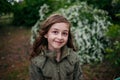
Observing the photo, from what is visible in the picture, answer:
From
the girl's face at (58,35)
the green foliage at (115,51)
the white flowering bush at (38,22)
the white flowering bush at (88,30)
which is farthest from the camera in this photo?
the white flowering bush at (38,22)

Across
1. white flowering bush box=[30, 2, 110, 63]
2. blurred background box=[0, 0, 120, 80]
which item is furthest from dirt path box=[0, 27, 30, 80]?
white flowering bush box=[30, 2, 110, 63]

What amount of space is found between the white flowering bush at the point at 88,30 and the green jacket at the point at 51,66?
3366mm

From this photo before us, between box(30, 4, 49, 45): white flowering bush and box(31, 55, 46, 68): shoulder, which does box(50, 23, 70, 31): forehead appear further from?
box(30, 4, 49, 45): white flowering bush

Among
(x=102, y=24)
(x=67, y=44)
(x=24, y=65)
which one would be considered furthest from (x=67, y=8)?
(x=67, y=44)

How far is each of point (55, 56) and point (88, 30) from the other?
3.70m

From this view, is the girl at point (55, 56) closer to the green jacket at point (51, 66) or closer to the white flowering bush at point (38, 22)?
the green jacket at point (51, 66)

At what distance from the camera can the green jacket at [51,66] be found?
11.4 feet

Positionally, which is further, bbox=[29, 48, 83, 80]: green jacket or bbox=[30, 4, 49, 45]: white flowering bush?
bbox=[30, 4, 49, 45]: white flowering bush

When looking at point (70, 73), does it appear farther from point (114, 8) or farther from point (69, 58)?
point (114, 8)

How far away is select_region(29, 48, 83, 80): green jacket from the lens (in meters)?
3.49

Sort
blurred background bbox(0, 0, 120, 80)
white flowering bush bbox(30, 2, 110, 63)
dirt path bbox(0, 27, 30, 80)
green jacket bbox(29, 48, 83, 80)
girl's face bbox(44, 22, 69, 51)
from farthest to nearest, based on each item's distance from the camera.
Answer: white flowering bush bbox(30, 2, 110, 63) → dirt path bbox(0, 27, 30, 80) → blurred background bbox(0, 0, 120, 80) → green jacket bbox(29, 48, 83, 80) → girl's face bbox(44, 22, 69, 51)

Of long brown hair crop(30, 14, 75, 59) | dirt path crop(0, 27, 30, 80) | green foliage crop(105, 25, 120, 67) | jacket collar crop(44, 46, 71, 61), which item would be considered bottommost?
dirt path crop(0, 27, 30, 80)

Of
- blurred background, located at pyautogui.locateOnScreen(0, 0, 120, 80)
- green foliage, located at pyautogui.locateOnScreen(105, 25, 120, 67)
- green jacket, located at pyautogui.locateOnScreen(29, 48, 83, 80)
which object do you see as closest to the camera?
green jacket, located at pyautogui.locateOnScreen(29, 48, 83, 80)

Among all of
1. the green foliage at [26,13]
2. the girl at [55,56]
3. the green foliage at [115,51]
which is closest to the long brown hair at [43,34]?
the girl at [55,56]
